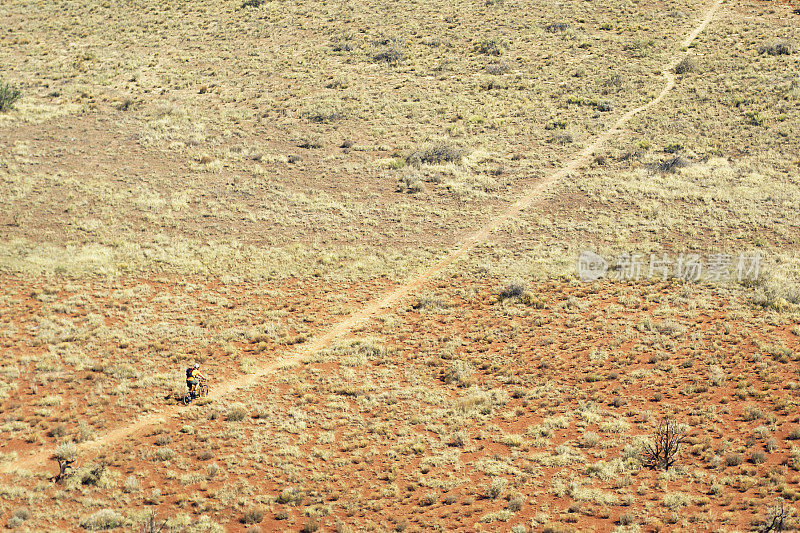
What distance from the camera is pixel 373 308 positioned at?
90.8 feet

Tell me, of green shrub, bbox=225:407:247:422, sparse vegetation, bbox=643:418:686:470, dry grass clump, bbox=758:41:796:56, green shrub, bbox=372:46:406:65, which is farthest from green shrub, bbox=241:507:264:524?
dry grass clump, bbox=758:41:796:56

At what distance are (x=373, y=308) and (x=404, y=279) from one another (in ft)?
9.15

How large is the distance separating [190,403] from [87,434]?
3179mm

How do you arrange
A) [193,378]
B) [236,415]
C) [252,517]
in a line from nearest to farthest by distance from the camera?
[252,517] < [236,415] < [193,378]

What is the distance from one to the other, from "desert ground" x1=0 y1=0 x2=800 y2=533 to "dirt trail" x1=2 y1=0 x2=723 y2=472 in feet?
0.46

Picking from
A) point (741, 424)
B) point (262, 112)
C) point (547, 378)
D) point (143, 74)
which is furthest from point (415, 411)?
point (143, 74)

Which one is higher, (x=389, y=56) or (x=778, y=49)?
(x=778, y=49)

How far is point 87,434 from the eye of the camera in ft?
64.2

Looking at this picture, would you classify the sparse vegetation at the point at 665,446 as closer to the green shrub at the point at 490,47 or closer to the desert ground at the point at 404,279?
the desert ground at the point at 404,279

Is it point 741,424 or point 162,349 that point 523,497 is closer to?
point 741,424

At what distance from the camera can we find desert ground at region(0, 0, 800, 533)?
17.8 m

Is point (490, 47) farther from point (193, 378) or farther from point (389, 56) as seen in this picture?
point (193, 378)

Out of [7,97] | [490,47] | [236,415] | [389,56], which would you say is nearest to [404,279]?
[236,415]

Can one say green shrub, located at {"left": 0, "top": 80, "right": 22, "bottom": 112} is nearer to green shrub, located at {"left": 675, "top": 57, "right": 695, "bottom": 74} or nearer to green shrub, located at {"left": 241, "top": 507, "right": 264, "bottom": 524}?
green shrub, located at {"left": 241, "top": 507, "right": 264, "bottom": 524}
